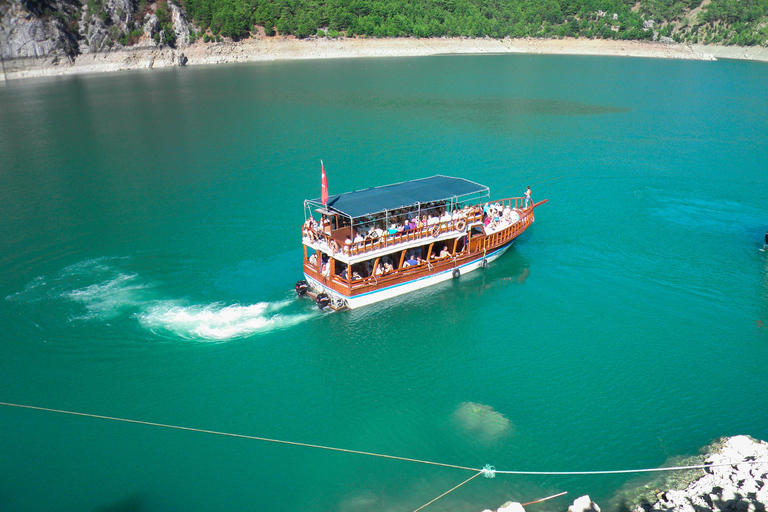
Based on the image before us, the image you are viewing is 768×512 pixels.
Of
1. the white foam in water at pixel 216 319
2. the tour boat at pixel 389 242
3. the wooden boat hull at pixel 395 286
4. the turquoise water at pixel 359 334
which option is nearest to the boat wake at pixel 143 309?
the white foam in water at pixel 216 319

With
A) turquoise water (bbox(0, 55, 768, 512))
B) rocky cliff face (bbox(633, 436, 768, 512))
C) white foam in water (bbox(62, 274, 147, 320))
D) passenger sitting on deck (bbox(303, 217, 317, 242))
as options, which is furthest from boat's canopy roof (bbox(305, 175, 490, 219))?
rocky cliff face (bbox(633, 436, 768, 512))

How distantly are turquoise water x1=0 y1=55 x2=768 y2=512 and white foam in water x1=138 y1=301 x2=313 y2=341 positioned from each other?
0.12 metres

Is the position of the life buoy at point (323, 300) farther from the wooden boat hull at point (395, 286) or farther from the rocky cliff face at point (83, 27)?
the rocky cliff face at point (83, 27)

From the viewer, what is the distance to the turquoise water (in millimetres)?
21641

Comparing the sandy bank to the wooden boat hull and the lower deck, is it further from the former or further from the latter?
the wooden boat hull

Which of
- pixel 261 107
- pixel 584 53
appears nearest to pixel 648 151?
pixel 261 107

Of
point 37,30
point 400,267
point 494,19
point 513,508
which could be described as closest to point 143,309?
point 400,267

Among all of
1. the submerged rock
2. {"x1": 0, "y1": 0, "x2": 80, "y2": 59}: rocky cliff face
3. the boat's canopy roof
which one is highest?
{"x1": 0, "y1": 0, "x2": 80, "y2": 59}: rocky cliff face

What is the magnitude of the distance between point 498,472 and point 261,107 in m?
83.4

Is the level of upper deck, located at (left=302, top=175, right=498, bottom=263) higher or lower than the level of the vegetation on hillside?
lower

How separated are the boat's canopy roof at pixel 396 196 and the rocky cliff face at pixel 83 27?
14738 cm

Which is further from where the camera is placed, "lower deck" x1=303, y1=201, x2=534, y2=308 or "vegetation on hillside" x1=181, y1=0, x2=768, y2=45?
"vegetation on hillside" x1=181, y1=0, x2=768, y2=45

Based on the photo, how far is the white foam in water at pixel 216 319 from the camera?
2983 centimetres

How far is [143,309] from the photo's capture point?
104ft
